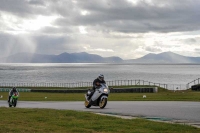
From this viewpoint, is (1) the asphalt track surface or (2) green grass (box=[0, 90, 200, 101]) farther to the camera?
(2) green grass (box=[0, 90, 200, 101])

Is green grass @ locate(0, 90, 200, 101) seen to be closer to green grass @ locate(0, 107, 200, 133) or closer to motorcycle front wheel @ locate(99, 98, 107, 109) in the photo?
motorcycle front wheel @ locate(99, 98, 107, 109)

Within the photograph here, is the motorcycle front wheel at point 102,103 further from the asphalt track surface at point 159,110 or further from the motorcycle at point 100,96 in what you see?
the asphalt track surface at point 159,110

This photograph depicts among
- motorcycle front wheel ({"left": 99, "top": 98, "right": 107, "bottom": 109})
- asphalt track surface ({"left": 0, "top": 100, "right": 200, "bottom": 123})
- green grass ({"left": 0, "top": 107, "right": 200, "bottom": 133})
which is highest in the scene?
motorcycle front wheel ({"left": 99, "top": 98, "right": 107, "bottom": 109})

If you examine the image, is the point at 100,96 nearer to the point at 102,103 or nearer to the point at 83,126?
the point at 102,103

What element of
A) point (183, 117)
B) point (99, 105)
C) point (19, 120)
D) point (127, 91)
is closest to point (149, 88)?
point (127, 91)

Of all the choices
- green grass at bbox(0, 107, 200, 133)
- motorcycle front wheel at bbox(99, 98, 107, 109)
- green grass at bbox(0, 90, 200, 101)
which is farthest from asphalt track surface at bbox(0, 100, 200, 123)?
green grass at bbox(0, 90, 200, 101)

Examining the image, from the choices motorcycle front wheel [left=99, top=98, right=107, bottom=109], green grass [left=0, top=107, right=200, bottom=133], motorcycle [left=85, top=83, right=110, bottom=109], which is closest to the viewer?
green grass [left=0, top=107, right=200, bottom=133]

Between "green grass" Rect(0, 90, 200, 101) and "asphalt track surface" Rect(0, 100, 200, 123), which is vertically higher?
"green grass" Rect(0, 90, 200, 101)

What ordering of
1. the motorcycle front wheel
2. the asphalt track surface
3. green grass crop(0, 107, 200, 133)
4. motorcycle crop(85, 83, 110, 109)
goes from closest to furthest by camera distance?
green grass crop(0, 107, 200, 133) < the asphalt track surface < motorcycle crop(85, 83, 110, 109) < the motorcycle front wheel

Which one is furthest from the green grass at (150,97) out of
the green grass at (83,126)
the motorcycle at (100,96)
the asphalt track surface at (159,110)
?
the green grass at (83,126)

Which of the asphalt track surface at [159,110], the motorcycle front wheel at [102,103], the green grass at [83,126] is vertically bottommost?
the green grass at [83,126]

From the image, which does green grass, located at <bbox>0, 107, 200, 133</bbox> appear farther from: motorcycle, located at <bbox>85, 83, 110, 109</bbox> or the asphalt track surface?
motorcycle, located at <bbox>85, 83, 110, 109</bbox>

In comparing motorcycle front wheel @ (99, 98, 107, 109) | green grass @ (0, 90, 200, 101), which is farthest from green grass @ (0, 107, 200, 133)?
green grass @ (0, 90, 200, 101)

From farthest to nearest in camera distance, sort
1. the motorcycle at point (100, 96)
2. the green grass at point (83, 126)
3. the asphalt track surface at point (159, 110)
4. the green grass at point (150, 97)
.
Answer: the green grass at point (150, 97) < the motorcycle at point (100, 96) < the asphalt track surface at point (159, 110) < the green grass at point (83, 126)
